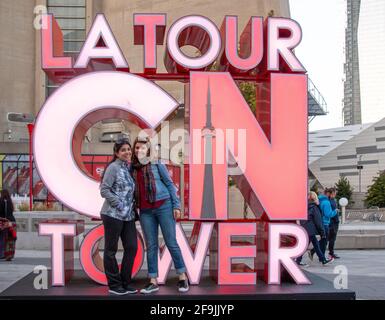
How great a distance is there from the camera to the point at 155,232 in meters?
7.05

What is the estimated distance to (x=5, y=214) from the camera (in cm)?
1309

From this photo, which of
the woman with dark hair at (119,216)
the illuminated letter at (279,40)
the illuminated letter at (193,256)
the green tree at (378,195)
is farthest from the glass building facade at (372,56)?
the woman with dark hair at (119,216)

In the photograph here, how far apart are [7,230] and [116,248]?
676 cm

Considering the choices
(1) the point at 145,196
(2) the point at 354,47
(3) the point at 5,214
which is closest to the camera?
(1) the point at 145,196

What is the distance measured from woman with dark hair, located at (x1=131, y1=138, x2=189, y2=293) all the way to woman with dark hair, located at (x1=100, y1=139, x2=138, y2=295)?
0.46 ft

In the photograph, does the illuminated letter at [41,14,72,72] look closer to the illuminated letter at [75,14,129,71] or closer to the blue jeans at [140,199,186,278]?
the illuminated letter at [75,14,129,71]

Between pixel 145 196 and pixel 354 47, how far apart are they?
317 ft

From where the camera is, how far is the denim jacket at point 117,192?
665 centimetres

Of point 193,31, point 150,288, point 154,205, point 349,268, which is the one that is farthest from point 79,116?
point 349,268

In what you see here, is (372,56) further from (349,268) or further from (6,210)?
(6,210)

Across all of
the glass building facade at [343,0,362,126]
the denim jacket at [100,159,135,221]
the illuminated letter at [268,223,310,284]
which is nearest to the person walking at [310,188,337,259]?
the illuminated letter at [268,223,310,284]
